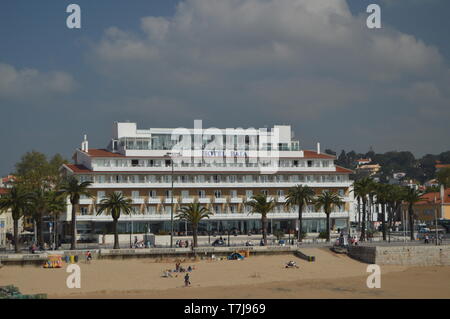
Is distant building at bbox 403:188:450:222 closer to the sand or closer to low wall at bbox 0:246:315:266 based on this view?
the sand

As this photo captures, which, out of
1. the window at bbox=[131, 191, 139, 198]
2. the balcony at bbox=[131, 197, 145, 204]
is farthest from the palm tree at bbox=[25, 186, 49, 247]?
the balcony at bbox=[131, 197, 145, 204]

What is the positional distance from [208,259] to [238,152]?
92.2 ft

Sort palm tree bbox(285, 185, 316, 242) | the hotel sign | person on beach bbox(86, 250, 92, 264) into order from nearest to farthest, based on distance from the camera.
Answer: person on beach bbox(86, 250, 92, 264)
palm tree bbox(285, 185, 316, 242)
the hotel sign

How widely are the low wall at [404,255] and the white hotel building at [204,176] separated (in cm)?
2454

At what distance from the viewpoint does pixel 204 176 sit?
94.6m

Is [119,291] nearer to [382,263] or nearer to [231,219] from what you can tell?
[382,263]

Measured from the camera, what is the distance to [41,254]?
68062mm

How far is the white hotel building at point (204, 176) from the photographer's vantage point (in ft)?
300

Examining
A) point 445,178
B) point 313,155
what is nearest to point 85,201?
point 313,155

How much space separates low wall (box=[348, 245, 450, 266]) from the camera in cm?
7012

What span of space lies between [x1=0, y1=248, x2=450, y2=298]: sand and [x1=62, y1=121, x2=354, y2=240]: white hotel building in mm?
21350

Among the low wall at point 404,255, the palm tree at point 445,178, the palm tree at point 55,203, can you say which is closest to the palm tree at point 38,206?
the palm tree at point 55,203
